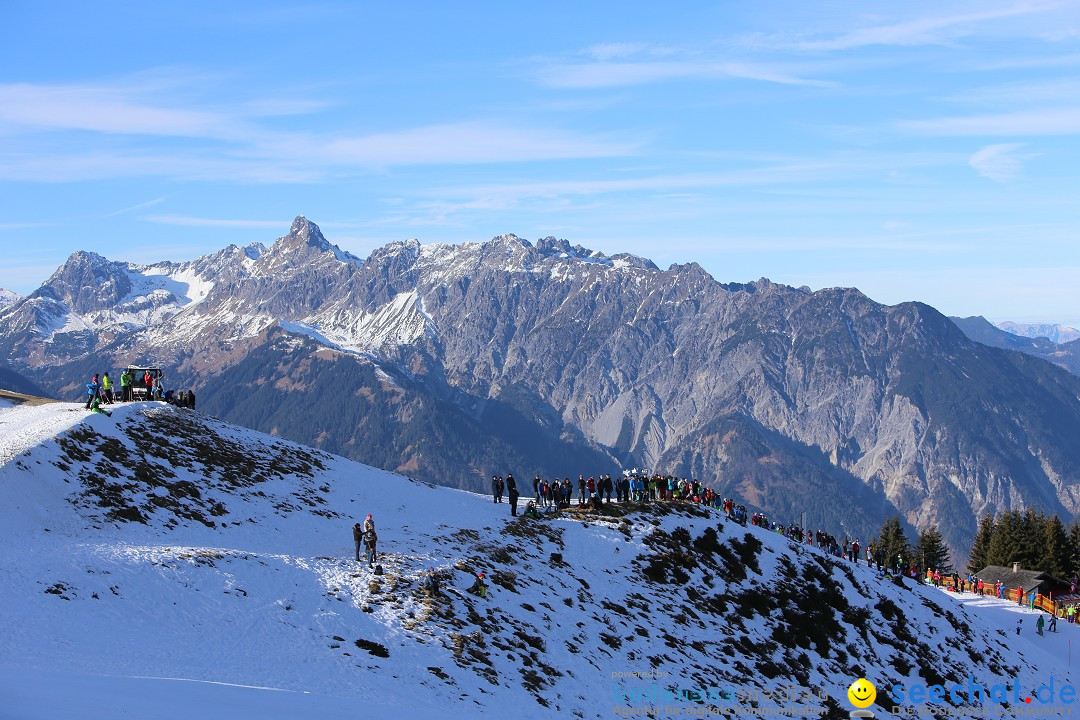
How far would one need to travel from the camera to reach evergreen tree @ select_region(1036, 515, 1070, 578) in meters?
99.3

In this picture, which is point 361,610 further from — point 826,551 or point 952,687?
point 826,551

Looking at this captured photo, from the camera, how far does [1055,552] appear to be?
331ft

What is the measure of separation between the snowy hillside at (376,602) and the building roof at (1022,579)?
2388 centimetres

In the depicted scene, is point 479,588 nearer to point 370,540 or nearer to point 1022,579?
point 370,540

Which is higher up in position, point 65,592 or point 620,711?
point 65,592

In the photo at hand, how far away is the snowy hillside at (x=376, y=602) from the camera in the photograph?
90.0ft

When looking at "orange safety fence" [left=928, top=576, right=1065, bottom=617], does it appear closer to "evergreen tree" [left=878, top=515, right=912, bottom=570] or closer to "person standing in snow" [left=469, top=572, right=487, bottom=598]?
"evergreen tree" [left=878, top=515, right=912, bottom=570]

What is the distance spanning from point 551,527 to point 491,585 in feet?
39.3

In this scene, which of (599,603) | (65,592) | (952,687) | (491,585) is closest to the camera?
(65,592)

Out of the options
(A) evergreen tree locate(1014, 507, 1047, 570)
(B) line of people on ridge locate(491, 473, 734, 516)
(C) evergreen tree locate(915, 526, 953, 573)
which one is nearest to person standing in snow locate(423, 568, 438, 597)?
(B) line of people on ridge locate(491, 473, 734, 516)

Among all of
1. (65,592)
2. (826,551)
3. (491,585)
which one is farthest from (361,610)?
(826,551)

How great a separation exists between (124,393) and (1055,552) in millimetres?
92769

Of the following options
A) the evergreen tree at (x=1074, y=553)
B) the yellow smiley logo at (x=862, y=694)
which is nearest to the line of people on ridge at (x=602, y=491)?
the yellow smiley logo at (x=862, y=694)

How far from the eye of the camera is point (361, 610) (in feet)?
113
